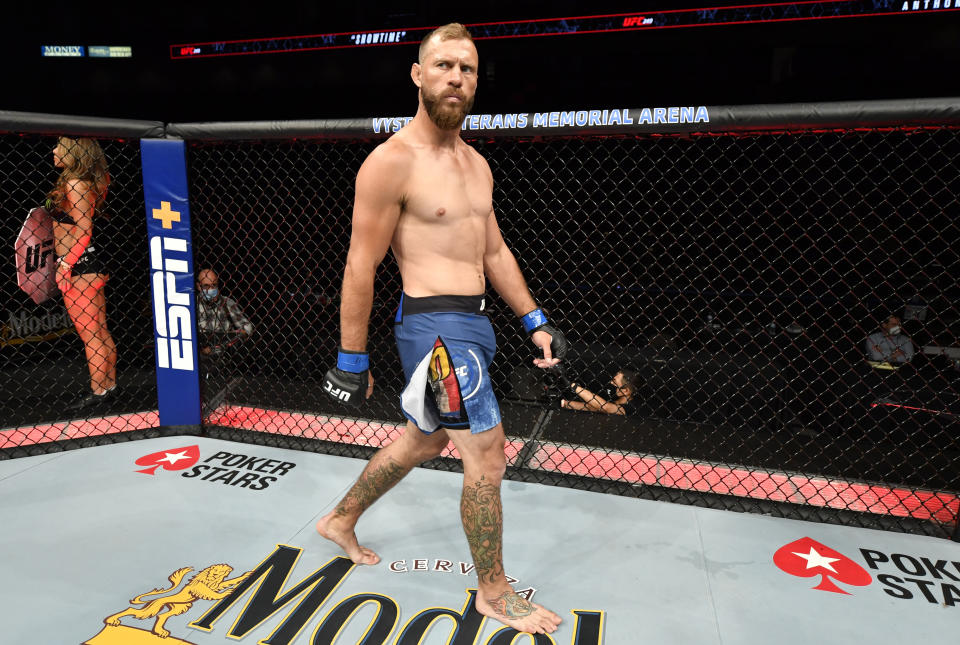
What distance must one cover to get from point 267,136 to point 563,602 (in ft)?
6.28

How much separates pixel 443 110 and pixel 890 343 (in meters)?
4.29

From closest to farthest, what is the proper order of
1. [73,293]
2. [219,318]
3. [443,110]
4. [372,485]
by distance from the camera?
[443,110]
[372,485]
[73,293]
[219,318]

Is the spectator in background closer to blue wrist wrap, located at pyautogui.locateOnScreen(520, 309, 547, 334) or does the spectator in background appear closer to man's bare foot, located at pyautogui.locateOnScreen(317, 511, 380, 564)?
blue wrist wrap, located at pyautogui.locateOnScreen(520, 309, 547, 334)

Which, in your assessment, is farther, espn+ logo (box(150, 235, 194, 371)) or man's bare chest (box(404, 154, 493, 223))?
espn+ logo (box(150, 235, 194, 371))

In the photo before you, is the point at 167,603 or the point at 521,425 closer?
the point at 167,603

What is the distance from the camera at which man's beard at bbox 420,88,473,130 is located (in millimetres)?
1306

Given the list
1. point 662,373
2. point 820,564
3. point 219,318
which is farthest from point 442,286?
point 662,373

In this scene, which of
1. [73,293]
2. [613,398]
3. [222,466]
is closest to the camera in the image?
[222,466]

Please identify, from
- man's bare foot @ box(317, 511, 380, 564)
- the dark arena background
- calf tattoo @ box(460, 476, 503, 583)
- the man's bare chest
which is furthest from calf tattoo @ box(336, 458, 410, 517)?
the man's bare chest

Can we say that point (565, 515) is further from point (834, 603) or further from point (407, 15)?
point (407, 15)

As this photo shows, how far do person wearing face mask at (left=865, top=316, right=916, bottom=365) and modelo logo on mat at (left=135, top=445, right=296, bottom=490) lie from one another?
407 centimetres

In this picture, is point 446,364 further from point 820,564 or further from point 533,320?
point 820,564

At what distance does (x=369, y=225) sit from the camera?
4.31 feet

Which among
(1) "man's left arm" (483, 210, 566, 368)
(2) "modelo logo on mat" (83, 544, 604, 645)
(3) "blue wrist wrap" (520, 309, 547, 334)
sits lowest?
(2) "modelo logo on mat" (83, 544, 604, 645)
